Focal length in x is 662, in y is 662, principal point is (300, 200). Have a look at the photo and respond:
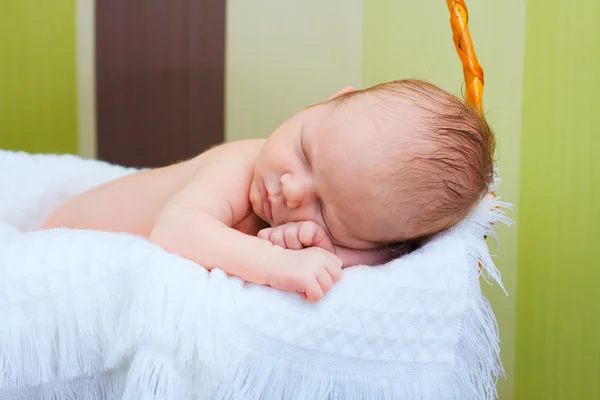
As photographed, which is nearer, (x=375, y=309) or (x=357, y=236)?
(x=375, y=309)

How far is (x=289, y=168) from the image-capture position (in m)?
0.91

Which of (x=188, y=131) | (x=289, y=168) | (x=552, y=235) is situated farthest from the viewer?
(x=188, y=131)

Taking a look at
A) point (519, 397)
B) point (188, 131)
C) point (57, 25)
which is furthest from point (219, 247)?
point (57, 25)

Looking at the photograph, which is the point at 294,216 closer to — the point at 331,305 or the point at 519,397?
the point at 331,305

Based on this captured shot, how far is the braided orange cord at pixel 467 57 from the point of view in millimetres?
1066

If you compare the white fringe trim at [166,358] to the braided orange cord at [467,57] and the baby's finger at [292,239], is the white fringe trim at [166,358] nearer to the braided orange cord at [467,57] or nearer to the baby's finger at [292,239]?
the baby's finger at [292,239]

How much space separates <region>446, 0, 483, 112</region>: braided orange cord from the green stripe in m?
1.42

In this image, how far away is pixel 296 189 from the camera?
87cm

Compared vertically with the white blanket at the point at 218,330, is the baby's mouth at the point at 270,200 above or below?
above

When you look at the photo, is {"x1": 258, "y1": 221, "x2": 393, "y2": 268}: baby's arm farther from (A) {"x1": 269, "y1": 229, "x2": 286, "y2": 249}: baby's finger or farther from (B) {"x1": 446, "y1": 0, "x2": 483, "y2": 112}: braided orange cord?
(B) {"x1": 446, "y1": 0, "x2": 483, "y2": 112}: braided orange cord

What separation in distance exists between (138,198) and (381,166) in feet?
1.50

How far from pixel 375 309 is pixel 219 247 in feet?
0.68

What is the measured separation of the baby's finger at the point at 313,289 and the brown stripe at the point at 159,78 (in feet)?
4.45

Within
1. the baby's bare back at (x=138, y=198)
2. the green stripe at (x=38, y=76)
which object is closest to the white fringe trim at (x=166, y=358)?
the baby's bare back at (x=138, y=198)
